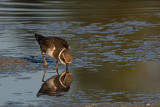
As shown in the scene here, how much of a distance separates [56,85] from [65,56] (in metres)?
1.20

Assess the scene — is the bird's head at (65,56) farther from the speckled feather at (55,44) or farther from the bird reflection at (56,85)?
the bird reflection at (56,85)

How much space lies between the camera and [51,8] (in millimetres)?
18203

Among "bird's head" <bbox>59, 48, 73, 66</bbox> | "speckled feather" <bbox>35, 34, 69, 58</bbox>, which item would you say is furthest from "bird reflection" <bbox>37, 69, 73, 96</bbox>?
"speckled feather" <bbox>35, 34, 69, 58</bbox>

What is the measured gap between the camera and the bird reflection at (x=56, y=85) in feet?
24.9

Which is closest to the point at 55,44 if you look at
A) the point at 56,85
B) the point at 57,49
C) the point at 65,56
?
the point at 57,49

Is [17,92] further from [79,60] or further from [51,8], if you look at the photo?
[51,8]

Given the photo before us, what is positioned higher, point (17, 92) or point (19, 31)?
point (17, 92)

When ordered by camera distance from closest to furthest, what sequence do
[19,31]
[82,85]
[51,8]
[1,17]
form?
1. [82,85]
2. [19,31]
3. [1,17]
4. [51,8]

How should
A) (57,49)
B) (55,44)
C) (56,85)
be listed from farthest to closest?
(55,44)
(57,49)
(56,85)

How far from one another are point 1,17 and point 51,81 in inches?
332

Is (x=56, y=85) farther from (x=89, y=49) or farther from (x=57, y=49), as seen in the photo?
(x=89, y=49)

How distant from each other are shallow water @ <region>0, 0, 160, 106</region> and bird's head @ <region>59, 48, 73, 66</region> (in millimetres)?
221

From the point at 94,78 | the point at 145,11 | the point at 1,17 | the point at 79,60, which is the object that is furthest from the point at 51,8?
A: the point at 94,78

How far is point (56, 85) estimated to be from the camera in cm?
809
